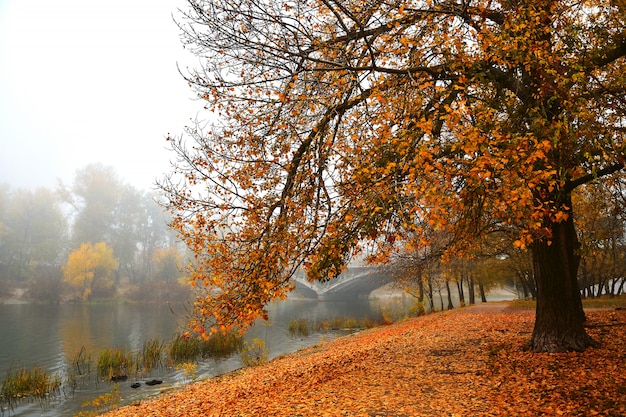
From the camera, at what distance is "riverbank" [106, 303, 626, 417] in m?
5.82

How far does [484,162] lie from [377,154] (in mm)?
2469

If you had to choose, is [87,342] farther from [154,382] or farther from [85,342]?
[154,382]

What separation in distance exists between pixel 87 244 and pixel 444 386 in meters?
59.7

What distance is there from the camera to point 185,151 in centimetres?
802

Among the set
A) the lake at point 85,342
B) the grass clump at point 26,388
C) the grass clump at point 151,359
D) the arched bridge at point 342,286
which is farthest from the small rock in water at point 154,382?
the arched bridge at point 342,286

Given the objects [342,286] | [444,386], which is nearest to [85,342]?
[444,386]

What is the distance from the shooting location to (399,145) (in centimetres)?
575

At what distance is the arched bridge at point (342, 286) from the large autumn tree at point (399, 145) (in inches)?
1585

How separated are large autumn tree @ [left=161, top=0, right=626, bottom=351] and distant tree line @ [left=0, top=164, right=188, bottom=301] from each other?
161ft

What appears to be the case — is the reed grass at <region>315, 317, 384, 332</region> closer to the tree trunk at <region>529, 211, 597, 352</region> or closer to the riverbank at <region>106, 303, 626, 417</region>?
the riverbank at <region>106, 303, 626, 417</region>

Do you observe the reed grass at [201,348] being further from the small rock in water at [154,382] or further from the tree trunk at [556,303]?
the tree trunk at [556,303]

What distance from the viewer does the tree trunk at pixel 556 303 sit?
26.0 ft

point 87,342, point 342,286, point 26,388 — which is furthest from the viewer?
point 342,286

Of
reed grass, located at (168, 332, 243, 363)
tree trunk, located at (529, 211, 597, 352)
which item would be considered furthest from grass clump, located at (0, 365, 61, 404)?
tree trunk, located at (529, 211, 597, 352)
